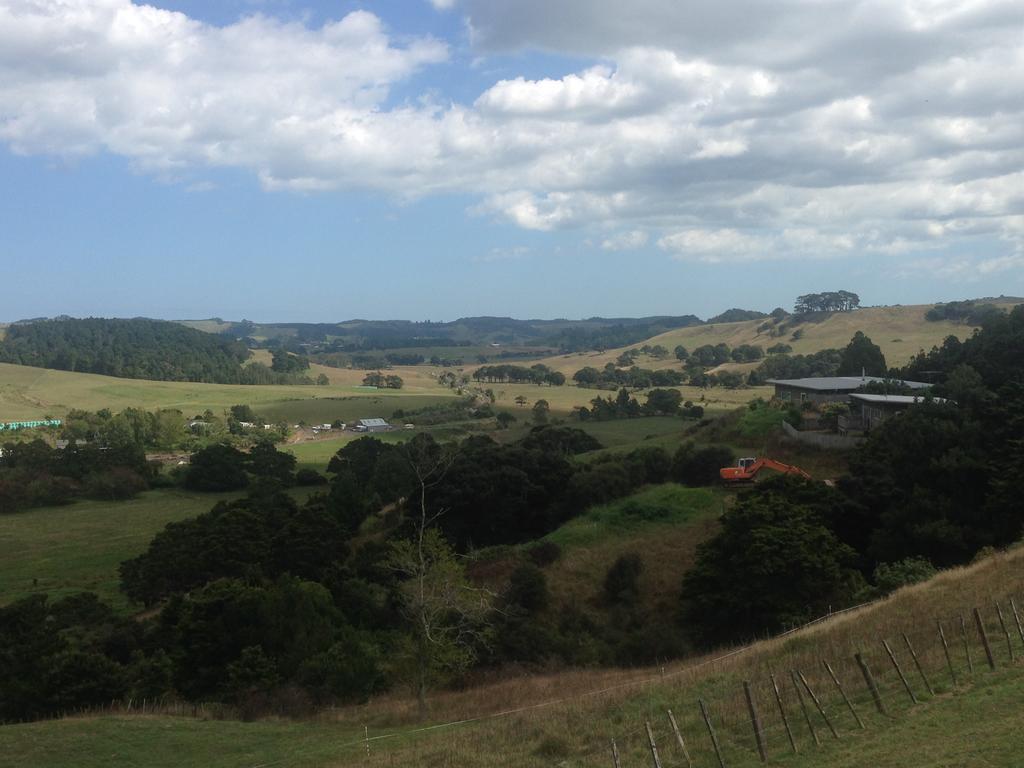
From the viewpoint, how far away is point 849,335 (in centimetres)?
14350

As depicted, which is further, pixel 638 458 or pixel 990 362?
pixel 990 362

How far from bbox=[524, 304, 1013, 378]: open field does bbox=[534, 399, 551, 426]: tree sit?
4136 centimetres

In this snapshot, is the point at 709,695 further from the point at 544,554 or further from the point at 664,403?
the point at 664,403

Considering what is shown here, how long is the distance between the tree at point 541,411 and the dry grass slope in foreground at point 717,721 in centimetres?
7196

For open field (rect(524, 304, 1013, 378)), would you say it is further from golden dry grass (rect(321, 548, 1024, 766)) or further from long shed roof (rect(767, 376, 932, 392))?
golden dry grass (rect(321, 548, 1024, 766))

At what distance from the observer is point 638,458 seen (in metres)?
50.1

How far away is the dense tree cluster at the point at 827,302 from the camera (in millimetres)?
181500

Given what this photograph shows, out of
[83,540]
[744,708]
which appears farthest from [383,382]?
[744,708]

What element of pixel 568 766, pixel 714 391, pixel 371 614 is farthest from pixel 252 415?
pixel 568 766

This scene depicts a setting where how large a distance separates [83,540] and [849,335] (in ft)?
396

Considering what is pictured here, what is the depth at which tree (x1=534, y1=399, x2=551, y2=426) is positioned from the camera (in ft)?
317

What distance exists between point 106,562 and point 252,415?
6757 centimetres

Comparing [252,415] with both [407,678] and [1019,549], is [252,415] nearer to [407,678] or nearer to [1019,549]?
[407,678]

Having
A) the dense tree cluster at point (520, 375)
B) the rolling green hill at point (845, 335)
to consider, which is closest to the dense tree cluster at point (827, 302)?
the rolling green hill at point (845, 335)
